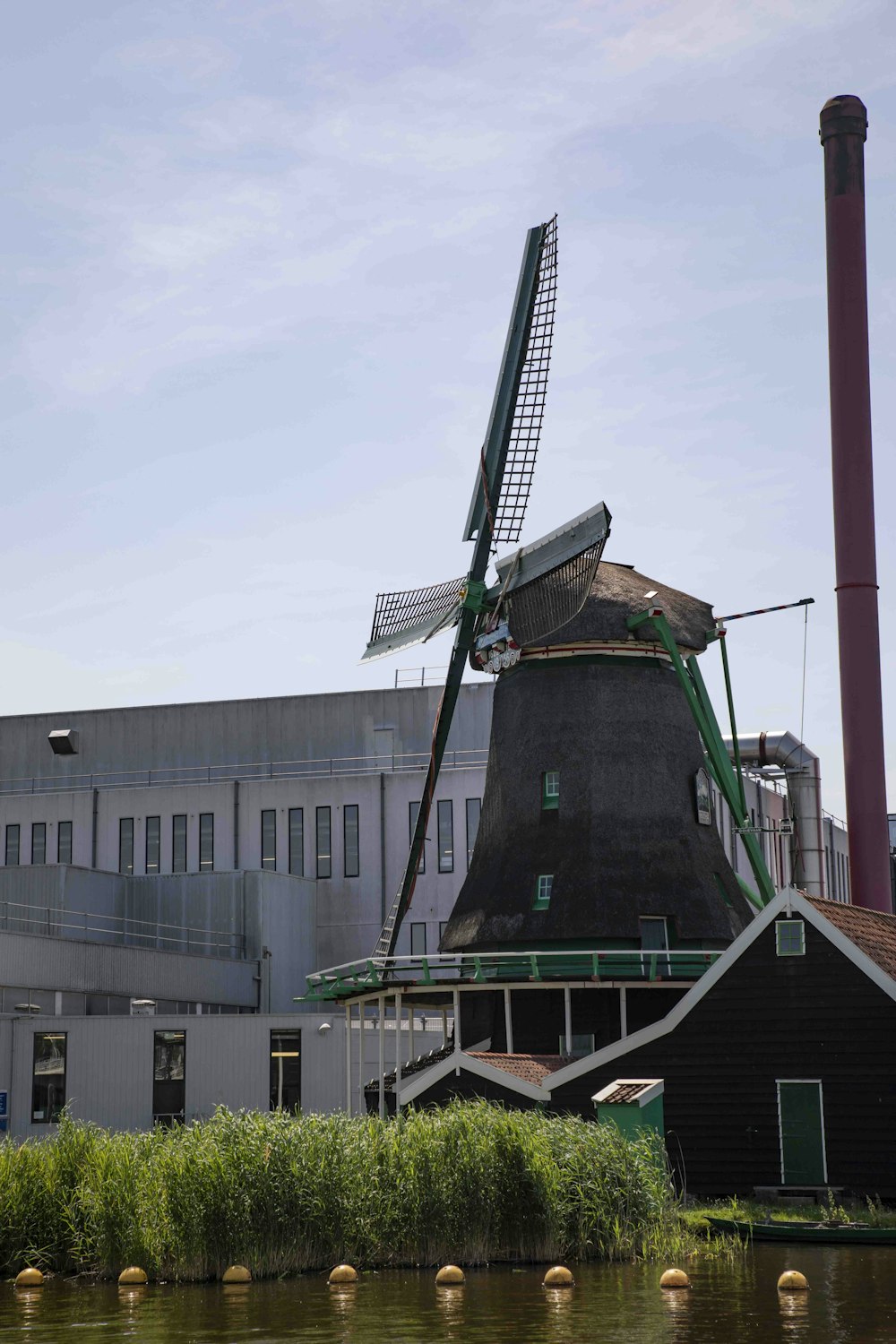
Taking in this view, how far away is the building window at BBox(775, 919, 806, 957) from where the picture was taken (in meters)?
28.8

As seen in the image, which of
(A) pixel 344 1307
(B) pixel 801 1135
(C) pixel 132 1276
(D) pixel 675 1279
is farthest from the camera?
(B) pixel 801 1135

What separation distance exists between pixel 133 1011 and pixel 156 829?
1689 centimetres

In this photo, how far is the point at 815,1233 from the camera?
24.0m

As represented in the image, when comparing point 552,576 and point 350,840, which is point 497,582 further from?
point 350,840

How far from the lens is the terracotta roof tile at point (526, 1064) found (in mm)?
31073

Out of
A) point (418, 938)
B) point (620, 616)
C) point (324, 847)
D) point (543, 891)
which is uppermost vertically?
point (620, 616)

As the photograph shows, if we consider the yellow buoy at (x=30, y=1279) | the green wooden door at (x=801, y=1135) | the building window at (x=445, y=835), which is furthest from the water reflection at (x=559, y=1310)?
the building window at (x=445, y=835)

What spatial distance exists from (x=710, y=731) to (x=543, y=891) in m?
4.81

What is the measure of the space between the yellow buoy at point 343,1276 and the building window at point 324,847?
38.9 m

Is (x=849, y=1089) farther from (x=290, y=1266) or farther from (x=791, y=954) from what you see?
(x=290, y=1266)

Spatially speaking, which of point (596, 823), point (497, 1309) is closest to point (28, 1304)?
point (497, 1309)

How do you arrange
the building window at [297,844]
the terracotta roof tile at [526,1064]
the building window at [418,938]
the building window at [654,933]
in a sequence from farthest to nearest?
1. the building window at [297,844]
2. the building window at [418,938]
3. the building window at [654,933]
4. the terracotta roof tile at [526,1064]

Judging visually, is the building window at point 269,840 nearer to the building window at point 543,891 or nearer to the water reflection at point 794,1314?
the building window at point 543,891

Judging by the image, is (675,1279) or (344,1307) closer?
(344,1307)
